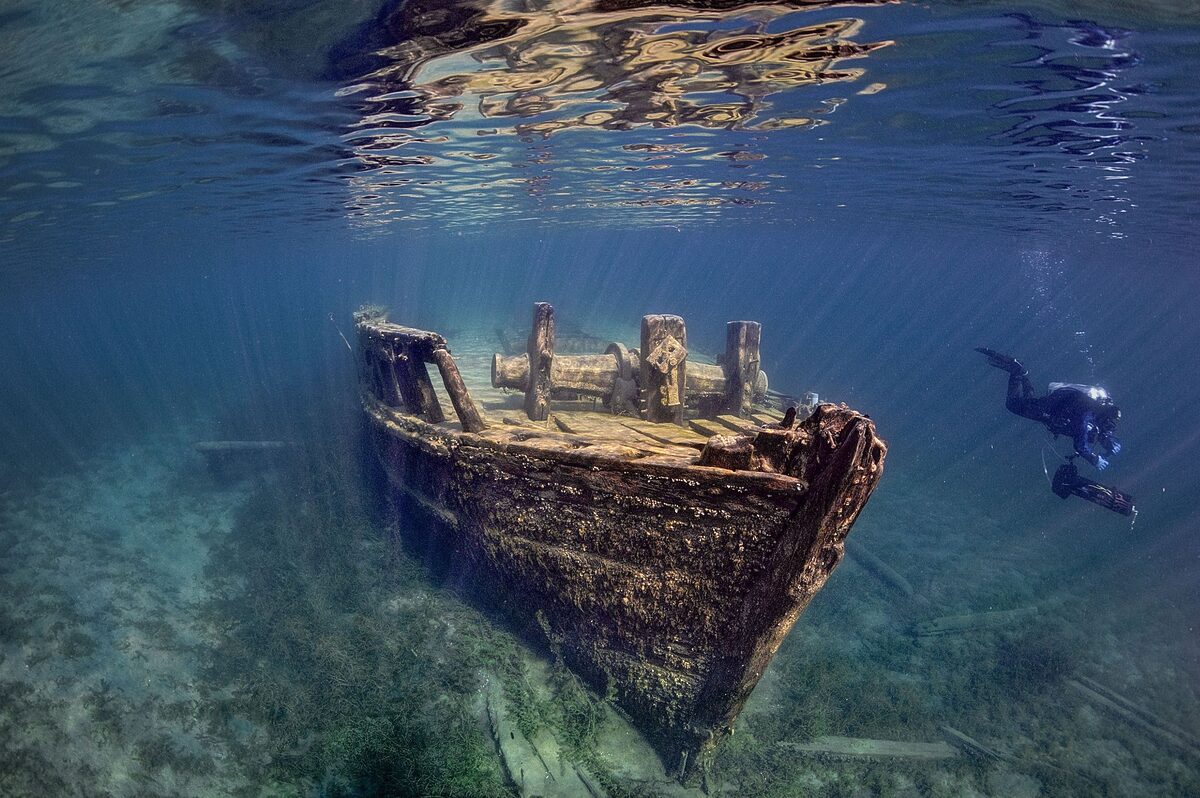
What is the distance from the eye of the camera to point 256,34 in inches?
302

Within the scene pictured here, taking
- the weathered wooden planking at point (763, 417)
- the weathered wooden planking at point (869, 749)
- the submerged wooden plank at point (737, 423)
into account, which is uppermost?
the submerged wooden plank at point (737, 423)

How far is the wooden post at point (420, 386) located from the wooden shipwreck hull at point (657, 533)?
31mm

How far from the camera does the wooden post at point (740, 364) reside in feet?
31.5

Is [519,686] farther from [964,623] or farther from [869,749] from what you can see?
[964,623]

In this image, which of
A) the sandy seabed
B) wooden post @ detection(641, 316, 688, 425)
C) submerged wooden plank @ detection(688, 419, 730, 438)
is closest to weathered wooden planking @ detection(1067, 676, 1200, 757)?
the sandy seabed

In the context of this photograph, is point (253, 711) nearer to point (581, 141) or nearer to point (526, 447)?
point (526, 447)

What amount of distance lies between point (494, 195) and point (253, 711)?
20916mm

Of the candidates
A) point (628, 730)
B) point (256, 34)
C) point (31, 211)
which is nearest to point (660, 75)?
point (256, 34)

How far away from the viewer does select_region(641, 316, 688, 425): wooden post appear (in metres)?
8.13

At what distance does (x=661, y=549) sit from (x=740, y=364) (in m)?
5.15

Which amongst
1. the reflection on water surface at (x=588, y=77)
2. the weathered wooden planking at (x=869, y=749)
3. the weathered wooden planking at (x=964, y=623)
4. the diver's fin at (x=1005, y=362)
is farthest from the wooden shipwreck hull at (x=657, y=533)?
the diver's fin at (x=1005, y=362)

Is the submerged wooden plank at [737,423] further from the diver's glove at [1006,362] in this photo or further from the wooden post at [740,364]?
the diver's glove at [1006,362]

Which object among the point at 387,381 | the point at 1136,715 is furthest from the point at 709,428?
the point at 1136,715

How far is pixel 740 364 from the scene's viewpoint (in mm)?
9672
